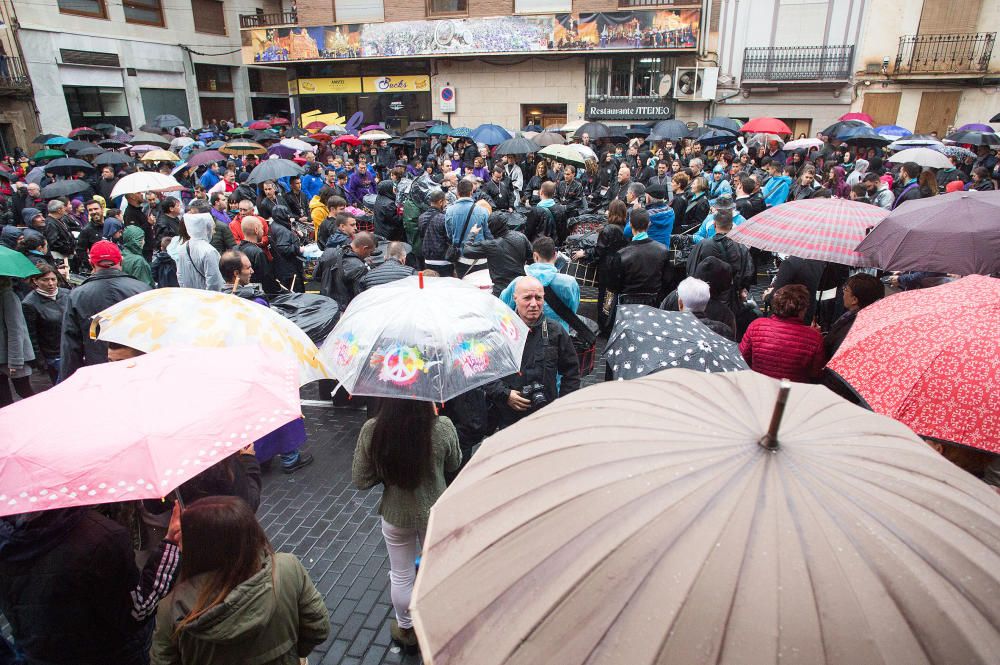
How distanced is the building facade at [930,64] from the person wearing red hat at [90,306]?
25.8 meters

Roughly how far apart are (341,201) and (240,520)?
6629 millimetres

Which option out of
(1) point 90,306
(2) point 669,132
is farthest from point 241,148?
(1) point 90,306

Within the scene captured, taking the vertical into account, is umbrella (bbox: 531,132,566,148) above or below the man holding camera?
above

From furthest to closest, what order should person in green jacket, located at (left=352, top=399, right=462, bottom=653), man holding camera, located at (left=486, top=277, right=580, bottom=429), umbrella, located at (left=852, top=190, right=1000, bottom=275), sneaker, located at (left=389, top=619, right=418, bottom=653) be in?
man holding camera, located at (left=486, top=277, right=580, bottom=429), umbrella, located at (left=852, top=190, right=1000, bottom=275), sneaker, located at (left=389, top=619, right=418, bottom=653), person in green jacket, located at (left=352, top=399, right=462, bottom=653)

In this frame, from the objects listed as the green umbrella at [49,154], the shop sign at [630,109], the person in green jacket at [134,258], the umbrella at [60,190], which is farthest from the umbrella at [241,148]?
the shop sign at [630,109]

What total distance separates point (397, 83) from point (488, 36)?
5.17m

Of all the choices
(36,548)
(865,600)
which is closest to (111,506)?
(36,548)

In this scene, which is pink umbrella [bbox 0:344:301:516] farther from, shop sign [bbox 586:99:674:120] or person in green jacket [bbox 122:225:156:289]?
shop sign [bbox 586:99:674:120]

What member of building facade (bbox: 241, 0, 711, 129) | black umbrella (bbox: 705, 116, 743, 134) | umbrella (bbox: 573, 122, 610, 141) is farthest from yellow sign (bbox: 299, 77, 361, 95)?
black umbrella (bbox: 705, 116, 743, 134)

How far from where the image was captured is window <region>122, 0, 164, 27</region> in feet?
87.9

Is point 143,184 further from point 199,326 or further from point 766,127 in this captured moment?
point 766,127

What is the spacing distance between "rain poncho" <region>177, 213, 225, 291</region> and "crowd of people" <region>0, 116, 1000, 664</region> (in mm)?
24

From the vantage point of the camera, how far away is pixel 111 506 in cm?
298

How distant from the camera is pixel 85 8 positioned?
25.2m
